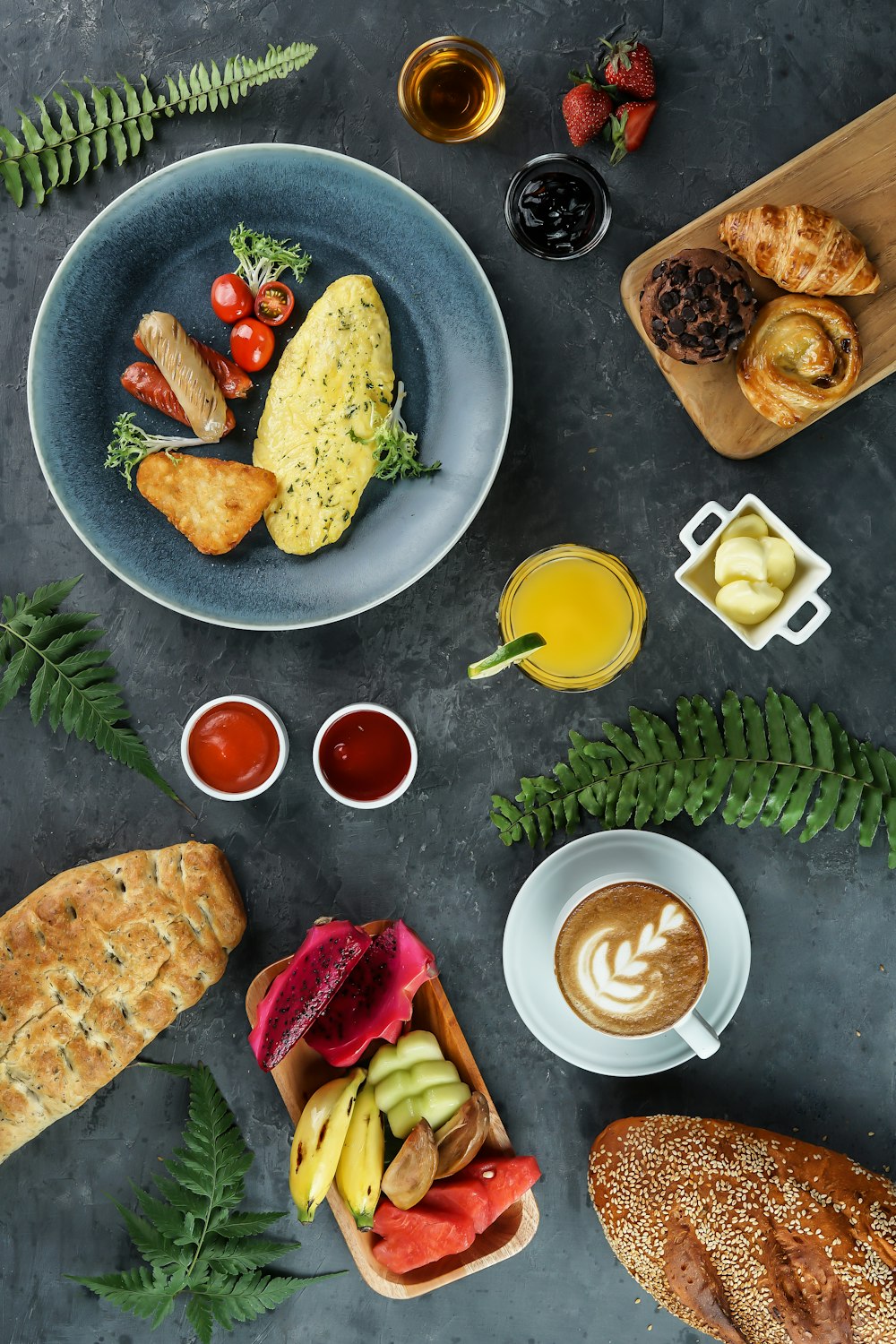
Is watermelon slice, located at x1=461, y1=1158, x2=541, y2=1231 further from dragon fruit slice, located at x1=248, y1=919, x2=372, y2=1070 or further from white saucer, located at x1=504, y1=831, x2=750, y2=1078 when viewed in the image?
dragon fruit slice, located at x1=248, y1=919, x2=372, y2=1070

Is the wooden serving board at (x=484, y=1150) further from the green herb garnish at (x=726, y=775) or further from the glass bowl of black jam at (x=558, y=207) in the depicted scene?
the glass bowl of black jam at (x=558, y=207)

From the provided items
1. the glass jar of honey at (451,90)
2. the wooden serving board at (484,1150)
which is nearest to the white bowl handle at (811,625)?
the wooden serving board at (484,1150)

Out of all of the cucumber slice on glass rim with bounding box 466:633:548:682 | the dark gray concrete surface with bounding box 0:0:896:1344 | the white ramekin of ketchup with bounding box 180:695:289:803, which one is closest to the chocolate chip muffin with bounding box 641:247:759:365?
the dark gray concrete surface with bounding box 0:0:896:1344

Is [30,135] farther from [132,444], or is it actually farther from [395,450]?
[395,450]

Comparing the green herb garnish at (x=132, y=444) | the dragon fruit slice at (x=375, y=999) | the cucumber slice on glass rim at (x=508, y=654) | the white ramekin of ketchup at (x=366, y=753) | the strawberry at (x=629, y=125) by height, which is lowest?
the dragon fruit slice at (x=375, y=999)

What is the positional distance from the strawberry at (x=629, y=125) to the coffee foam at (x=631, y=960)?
2.03 meters

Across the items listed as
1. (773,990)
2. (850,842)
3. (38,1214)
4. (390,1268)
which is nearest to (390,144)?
(850,842)

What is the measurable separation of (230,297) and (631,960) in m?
2.12

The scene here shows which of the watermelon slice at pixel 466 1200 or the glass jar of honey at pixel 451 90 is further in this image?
the glass jar of honey at pixel 451 90

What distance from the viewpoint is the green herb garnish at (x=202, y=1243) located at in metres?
2.58

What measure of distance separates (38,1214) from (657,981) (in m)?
2.07

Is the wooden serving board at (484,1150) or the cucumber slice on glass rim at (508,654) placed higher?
the cucumber slice on glass rim at (508,654)

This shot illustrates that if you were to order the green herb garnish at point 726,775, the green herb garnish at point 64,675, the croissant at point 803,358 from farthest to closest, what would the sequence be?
the green herb garnish at point 64,675
the green herb garnish at point 726,775
the croissant at point 803,358

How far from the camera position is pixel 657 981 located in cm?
234
